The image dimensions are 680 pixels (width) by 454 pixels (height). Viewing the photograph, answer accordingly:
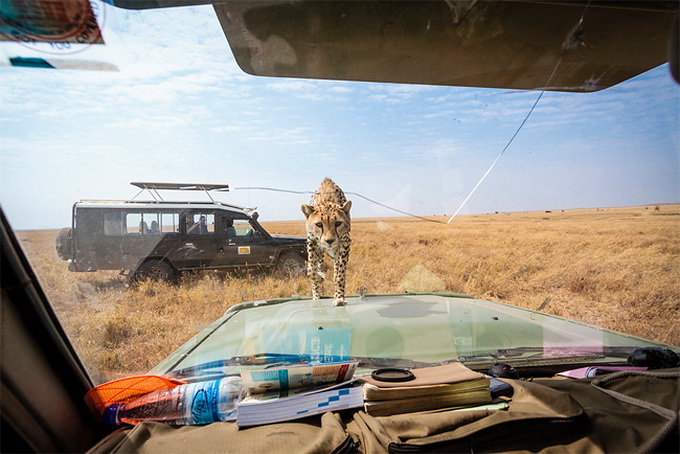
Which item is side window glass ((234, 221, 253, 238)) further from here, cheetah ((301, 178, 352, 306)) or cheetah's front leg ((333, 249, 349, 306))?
cheetah's front leg ((333, 249, 349, 306))

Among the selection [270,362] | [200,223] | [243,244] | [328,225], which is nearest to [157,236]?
[200,223]

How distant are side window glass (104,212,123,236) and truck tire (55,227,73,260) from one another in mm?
378

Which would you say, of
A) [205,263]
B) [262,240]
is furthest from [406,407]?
[262,240]

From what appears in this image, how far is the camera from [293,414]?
3.98 ft

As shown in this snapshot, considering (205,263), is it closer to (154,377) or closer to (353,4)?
(154,377)

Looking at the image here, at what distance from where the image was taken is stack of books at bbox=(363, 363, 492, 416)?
4.06ft

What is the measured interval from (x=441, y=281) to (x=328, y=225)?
2513 millimetres

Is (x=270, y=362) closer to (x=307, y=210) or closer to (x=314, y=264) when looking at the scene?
(x=307, y=210)

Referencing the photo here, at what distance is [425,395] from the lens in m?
1.26

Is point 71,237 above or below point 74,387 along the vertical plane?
above

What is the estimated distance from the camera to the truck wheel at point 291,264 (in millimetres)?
4605

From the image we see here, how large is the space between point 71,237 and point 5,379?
1613 mm

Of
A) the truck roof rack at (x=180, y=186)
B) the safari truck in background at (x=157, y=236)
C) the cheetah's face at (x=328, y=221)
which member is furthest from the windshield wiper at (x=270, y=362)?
the cheetah's face at (x=328, y=221)

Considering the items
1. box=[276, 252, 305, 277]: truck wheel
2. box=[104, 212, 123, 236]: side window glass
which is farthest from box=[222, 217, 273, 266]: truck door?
box=[104, 212, 123, 236]: side window glass
